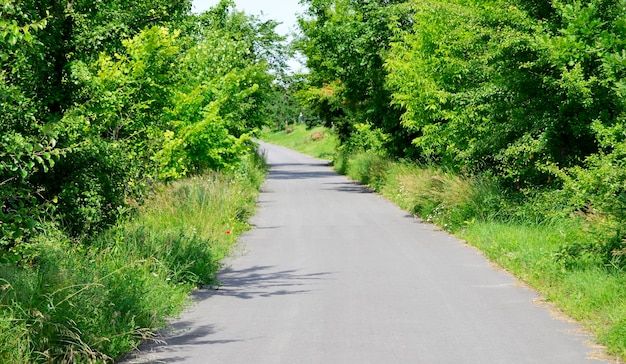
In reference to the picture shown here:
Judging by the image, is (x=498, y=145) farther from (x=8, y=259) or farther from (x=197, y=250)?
(x=8, y=259)

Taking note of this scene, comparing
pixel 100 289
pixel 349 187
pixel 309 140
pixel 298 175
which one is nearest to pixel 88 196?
pixel 100 289

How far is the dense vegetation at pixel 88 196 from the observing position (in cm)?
731

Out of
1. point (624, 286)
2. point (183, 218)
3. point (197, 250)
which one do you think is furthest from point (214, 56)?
point (624, 286)

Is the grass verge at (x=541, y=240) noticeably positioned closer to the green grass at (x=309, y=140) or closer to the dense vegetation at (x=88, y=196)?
the dense vegetation at (x=88, y=196)

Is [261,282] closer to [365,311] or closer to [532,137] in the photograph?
[365,311]

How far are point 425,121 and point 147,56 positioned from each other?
1107 centimetres

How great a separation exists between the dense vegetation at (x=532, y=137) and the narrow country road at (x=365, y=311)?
0.57 metres

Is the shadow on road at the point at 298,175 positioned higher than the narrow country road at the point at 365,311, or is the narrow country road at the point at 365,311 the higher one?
the narrow country road at the point at 365,311

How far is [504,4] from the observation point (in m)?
16.4

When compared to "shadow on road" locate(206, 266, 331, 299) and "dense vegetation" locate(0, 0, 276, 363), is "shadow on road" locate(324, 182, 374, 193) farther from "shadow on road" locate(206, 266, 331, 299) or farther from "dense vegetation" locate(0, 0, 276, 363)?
"shadow on road" locate(206, 266, 331, 299)

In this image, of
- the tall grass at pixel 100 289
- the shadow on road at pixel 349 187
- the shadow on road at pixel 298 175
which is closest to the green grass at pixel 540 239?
the tall grass at pixel 100 289

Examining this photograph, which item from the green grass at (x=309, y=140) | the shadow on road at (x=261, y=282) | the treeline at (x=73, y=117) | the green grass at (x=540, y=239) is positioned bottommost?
the green grass at (x=309, y=140)

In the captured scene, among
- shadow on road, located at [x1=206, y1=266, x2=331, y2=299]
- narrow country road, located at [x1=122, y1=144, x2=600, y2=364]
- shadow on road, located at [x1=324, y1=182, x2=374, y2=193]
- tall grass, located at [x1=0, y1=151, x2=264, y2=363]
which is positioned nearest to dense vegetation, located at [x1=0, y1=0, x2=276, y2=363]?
tall grass, located at [x1=0, y1=151, x2=264, y2=363]

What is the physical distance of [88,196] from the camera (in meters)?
10.9
